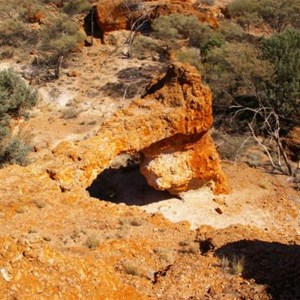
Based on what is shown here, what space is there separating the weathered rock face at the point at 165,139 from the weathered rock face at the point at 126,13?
1568 centimetres

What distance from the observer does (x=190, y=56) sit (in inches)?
911

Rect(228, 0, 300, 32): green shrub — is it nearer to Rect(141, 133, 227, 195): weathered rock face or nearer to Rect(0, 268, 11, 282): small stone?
Rect(141, 133, 227, 195): weathered rock face

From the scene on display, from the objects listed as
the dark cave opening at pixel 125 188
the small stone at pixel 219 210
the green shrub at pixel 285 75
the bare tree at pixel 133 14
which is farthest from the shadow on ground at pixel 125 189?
the bare tree at pixel 133 14

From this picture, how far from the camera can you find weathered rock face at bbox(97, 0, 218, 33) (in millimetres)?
27891

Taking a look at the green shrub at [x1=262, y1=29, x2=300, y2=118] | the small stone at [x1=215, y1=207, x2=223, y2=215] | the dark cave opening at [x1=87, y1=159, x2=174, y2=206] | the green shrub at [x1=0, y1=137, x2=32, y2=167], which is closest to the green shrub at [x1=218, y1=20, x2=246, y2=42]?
the green shrub at [x1=262, y1=29, x2=300, y2=118]

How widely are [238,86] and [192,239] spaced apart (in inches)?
538

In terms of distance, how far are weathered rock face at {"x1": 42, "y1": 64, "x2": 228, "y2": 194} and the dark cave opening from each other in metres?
0.81

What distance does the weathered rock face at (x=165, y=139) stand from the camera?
11.3m

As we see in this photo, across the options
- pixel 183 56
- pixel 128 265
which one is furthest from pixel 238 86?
pixel 128 265

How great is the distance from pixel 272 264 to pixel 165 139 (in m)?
5.89

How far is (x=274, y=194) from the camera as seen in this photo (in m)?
13.8

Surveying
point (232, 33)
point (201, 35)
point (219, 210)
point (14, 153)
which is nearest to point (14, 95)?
point (14, 153)

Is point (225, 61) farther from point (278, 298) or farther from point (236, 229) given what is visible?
point (278, 298)

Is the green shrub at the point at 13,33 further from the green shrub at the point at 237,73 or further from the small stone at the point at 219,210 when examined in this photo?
the small stone at the point at 219,210
